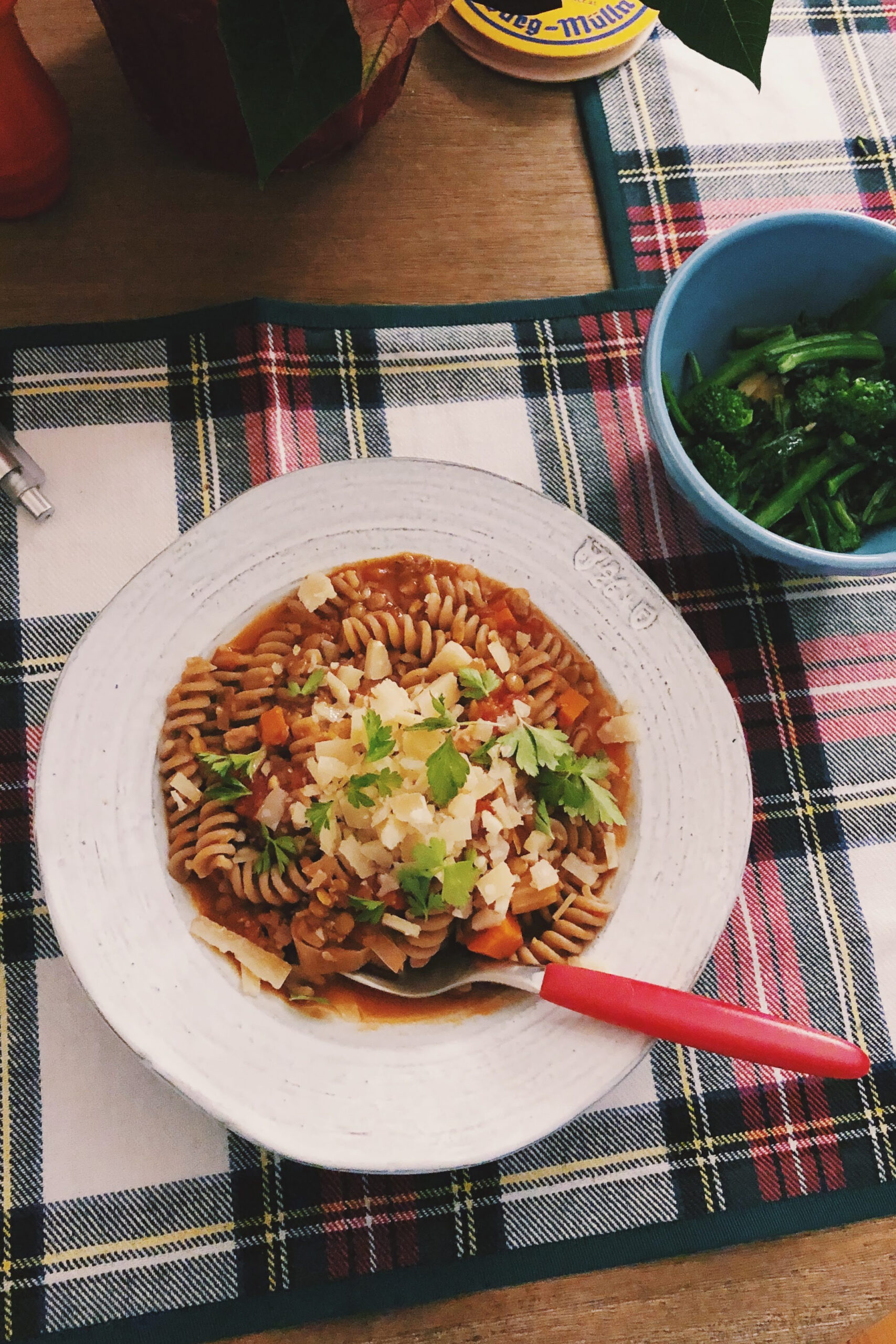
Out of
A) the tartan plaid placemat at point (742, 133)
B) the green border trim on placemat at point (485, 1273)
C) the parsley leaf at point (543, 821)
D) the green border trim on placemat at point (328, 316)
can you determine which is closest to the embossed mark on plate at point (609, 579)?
the parsley leaf at point (543, 821)

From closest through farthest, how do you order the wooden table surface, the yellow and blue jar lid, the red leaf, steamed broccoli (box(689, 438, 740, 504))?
the red leaf
steamed broccoli (box(689, 438, 740, 504))
the wooden table surface
the yellow and blue jar lid

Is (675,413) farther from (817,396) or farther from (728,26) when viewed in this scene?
(728,26)

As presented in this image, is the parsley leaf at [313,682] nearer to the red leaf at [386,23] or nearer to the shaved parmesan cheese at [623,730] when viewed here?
the shaved parmesan cheese at [623,730]

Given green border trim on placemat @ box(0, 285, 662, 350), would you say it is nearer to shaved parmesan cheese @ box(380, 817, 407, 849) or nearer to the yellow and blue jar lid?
the yellow and blue jar lid

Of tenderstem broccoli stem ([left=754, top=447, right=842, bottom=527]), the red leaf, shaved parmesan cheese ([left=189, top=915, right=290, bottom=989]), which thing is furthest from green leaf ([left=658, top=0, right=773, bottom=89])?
shaved parmesan cheese ([left=189, top=915, right=290, bottom=989])

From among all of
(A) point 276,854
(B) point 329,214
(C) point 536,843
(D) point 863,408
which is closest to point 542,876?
(C) point 536,843
